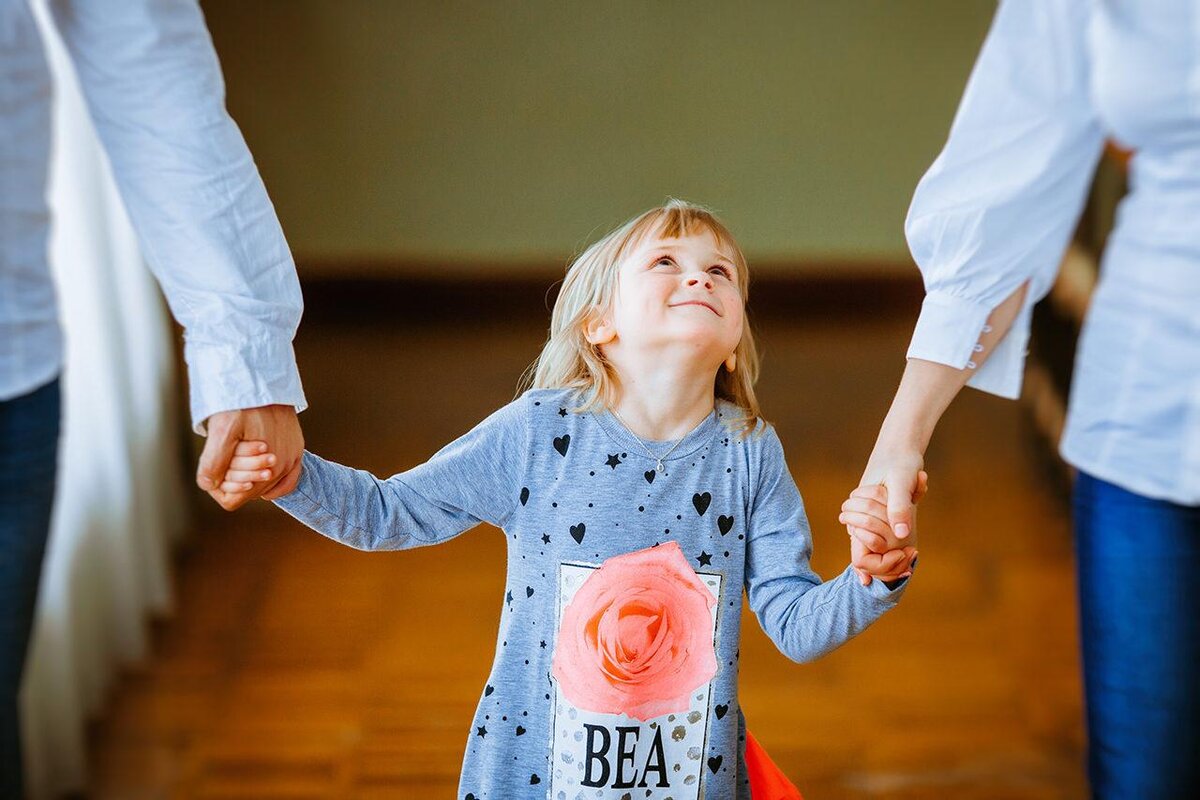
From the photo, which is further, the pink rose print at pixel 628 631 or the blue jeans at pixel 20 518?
the pink rose print at pixel 628 631

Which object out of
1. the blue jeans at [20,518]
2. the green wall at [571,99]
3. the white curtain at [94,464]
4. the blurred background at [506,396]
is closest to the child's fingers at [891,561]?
the blurred background at [506,396]

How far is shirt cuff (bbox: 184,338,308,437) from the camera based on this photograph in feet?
3.20

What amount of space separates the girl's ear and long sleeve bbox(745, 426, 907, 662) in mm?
145

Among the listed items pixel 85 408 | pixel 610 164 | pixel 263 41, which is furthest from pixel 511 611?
pixel 263 41

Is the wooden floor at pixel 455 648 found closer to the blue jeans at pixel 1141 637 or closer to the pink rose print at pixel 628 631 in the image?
the pink rose print at pixel 628 631

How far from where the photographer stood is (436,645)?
2.38 meters

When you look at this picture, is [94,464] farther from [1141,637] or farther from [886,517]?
[1141,637]

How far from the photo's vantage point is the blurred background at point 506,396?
6.77ft

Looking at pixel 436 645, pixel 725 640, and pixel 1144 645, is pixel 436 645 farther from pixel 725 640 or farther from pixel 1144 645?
pixel 1144 645

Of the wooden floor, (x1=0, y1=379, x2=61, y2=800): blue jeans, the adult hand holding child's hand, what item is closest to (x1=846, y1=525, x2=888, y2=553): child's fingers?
the adult hand holding child's hand

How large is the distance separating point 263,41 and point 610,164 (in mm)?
1089

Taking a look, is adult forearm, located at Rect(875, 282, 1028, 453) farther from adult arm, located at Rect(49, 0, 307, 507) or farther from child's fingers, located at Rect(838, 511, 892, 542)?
adult arm, located at Rect(49, 0, 307, 507)

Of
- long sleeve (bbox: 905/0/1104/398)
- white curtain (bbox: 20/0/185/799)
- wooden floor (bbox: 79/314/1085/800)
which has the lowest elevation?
wooden floor (bbox: 79/314/1085/800)

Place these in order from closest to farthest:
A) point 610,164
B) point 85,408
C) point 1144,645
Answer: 1. point 1144,645
2. point 85,408
3. point 610,164
